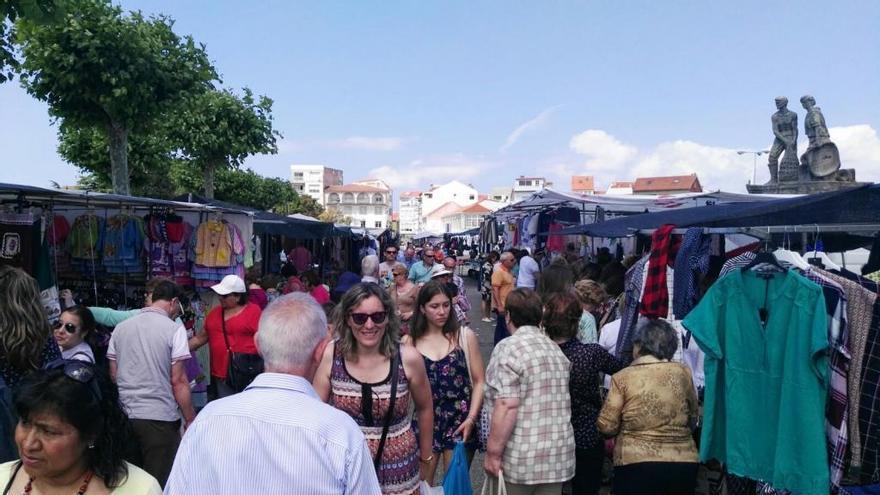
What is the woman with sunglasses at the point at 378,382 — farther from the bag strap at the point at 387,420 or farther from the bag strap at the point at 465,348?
the bag strap at the point at 465,348

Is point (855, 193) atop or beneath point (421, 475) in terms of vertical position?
atop

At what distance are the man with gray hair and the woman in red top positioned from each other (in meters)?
3.22

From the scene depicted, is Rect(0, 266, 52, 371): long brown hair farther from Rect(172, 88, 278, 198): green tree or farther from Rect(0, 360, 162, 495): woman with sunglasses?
Rect(172, 88, 278, 198): green tree

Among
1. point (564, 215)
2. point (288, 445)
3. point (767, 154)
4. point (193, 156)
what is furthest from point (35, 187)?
point (193, 156)

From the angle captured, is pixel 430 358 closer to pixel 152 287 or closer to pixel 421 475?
pixel 421 475

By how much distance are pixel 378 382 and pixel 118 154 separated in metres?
11.6

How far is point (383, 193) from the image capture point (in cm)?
11825

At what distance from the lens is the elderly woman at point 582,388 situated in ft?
11.8

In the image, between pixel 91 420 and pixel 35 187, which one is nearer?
pixel 91 420

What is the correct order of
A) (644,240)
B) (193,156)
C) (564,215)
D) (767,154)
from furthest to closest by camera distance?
(193,156)
(767,154)
(564,215)
(644,240)

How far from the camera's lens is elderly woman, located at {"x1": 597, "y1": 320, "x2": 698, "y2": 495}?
3.30 meters

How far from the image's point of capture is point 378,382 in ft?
9.00

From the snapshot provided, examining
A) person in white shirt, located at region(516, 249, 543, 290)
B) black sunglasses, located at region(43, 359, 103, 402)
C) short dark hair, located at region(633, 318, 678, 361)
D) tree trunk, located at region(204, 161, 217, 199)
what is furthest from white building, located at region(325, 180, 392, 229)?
black sunglasses, located at region(43, 359, 103, 402)

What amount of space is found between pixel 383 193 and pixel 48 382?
117 meters
